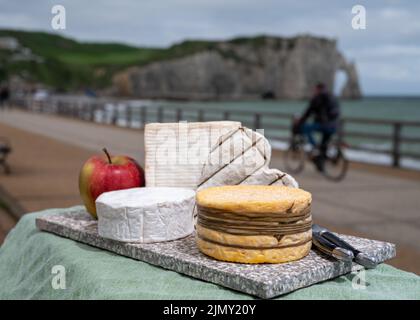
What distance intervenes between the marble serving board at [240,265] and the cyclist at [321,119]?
34.0 ft

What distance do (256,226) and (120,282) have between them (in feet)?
1.27

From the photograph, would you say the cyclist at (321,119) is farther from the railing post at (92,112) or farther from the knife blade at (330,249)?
the railing post at (92,112)

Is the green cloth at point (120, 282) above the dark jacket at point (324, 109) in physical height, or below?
below

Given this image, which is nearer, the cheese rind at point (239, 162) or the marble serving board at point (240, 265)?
the marble serving board at point (240, 265)

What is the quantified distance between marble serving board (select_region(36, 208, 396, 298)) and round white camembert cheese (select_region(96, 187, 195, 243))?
3cm

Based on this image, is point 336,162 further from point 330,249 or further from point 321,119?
point 330,249

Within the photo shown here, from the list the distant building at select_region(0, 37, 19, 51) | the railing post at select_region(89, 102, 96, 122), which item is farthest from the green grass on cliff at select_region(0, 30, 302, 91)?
the railing post at select_region(89, 102, 96, 122)

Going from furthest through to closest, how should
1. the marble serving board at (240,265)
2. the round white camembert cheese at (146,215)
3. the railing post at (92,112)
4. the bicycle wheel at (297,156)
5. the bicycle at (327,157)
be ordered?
the railing post at (92,112), the bicycle wheel at (297,156), the bicycle at (327,157), the round white camembert cheese at (146,215), the marble serving board at (240,265)

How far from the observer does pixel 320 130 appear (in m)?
12.4

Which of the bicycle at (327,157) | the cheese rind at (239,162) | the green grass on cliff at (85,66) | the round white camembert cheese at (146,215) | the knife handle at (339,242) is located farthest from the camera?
the green grass on cliff at (85,66)

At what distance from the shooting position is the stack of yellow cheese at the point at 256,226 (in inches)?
61.4

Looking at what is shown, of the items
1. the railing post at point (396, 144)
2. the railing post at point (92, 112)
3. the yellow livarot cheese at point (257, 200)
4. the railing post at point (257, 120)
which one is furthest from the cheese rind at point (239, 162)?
the railing post at point (92, 112)

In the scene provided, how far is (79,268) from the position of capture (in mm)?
1787
